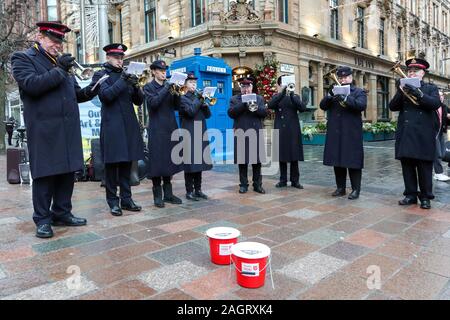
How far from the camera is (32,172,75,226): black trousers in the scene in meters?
4.04

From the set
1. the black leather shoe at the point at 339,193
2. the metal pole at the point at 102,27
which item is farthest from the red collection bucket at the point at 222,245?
the metal pole at the point at 102,27

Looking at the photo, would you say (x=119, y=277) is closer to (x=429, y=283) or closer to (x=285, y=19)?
(x=429, y=283)

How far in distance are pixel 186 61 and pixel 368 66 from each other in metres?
18.0

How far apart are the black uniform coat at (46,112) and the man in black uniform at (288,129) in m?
3.67

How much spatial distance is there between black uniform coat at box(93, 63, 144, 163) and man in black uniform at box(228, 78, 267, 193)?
6.37 ft

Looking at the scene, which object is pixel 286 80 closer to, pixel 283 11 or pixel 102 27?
pixel 102 27

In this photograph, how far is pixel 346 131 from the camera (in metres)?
5.87

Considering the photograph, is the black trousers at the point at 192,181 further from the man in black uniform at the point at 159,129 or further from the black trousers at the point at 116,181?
the black trousers at the point at 116,181

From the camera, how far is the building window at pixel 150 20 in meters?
20.2

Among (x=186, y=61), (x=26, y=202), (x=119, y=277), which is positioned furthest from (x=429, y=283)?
(x=186, y=61)

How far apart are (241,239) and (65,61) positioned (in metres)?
2.63

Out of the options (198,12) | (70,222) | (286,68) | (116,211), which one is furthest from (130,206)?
(198,12)

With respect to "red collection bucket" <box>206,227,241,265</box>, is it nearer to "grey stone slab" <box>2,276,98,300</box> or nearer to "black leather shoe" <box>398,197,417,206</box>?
"grey stone slab" <box>2,276,98,300</box>

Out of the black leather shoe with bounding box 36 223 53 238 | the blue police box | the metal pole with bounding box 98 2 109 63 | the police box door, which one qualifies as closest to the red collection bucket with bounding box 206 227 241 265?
the black leather shoe with bounding box 36 223 53 238
